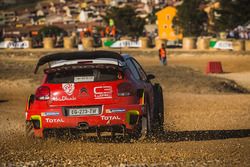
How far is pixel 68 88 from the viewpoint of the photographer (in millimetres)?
10844

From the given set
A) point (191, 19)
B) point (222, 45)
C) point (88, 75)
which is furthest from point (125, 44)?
point (88, 75)

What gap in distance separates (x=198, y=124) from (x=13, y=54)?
50.7 meters

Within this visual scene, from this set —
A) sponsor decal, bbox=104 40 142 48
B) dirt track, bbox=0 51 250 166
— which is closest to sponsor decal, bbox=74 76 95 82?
dirt track, bbox=0 51 250 166

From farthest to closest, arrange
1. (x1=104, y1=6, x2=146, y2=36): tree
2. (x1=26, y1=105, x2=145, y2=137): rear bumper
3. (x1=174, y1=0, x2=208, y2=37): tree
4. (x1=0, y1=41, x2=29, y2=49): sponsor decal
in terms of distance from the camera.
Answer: (x1=104, y1=6, x2=146, y2=36): tree → (x1=174, y1=0, x2=208, y2=37): tree → (x1=0, y1=41, x2=29, y2=49): sponsor decal → (x1=26, y1=105, x2=145, y2=137): rear bumper

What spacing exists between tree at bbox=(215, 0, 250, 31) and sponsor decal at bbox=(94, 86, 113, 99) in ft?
306

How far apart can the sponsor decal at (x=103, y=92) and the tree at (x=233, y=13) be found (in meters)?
93.2

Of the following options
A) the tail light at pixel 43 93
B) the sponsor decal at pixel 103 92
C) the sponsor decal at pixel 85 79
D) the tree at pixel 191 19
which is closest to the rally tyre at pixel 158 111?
the sponsor decal at pixel 103 92

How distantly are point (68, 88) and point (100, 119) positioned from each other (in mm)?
709

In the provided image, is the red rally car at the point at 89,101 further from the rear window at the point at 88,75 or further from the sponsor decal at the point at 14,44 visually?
the sponsor decal at the point at 14,44

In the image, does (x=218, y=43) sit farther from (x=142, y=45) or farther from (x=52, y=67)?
(x=52, y=67)

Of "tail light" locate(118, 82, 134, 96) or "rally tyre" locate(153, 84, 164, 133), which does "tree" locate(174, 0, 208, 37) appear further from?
"tail light" locate(118, 82, 134, 96)

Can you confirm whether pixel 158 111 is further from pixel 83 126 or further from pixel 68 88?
pixel 68 88

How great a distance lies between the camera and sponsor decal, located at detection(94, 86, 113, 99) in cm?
1077

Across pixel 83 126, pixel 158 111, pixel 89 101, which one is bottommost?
pixel 158 111
